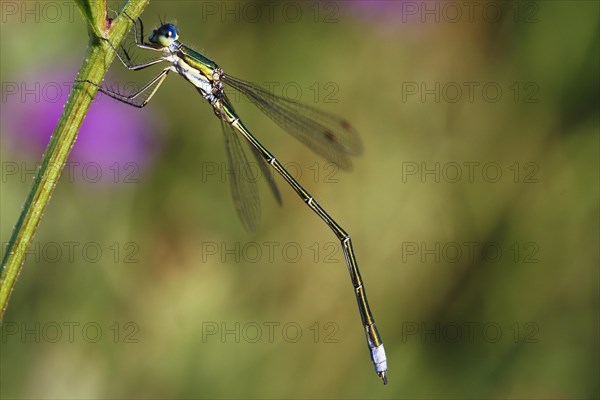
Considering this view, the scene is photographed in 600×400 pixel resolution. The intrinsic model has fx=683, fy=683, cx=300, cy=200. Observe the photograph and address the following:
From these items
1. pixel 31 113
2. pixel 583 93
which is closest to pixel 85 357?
pixel 31 113

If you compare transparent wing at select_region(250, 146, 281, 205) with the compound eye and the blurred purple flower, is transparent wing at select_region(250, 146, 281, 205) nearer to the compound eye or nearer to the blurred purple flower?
the blurred purple flower

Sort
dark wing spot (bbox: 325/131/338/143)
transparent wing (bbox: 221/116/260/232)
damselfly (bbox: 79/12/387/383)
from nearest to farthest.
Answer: damselfly (bbox: 79/12/387/383)
transparent wing (bbox: 221/116/260/232)
dark wing spot (bbox: 325/131/338/143)

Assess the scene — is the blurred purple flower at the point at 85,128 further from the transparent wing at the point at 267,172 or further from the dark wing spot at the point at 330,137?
the dark wing spot at the point at 330,137

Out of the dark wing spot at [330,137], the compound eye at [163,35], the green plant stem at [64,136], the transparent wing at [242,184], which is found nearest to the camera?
the green plant stem at [64,136]

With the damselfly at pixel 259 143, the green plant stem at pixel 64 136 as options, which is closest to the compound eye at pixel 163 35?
the damselfly at pixel 259 143


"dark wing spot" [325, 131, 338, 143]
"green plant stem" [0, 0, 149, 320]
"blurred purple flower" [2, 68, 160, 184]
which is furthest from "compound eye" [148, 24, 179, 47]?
"dark wing spot" [325, 131, 338, 143]

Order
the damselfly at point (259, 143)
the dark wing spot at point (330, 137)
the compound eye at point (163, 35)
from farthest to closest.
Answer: the dark wing spot at point (330, 137) → the damselfly at point (259, 143) → the compound eye at point (163, 35)

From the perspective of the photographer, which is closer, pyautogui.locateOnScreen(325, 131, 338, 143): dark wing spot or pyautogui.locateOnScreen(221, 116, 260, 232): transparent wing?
pyautogui.locateOnScreen(221, 116, 260, 232): transparent wing
